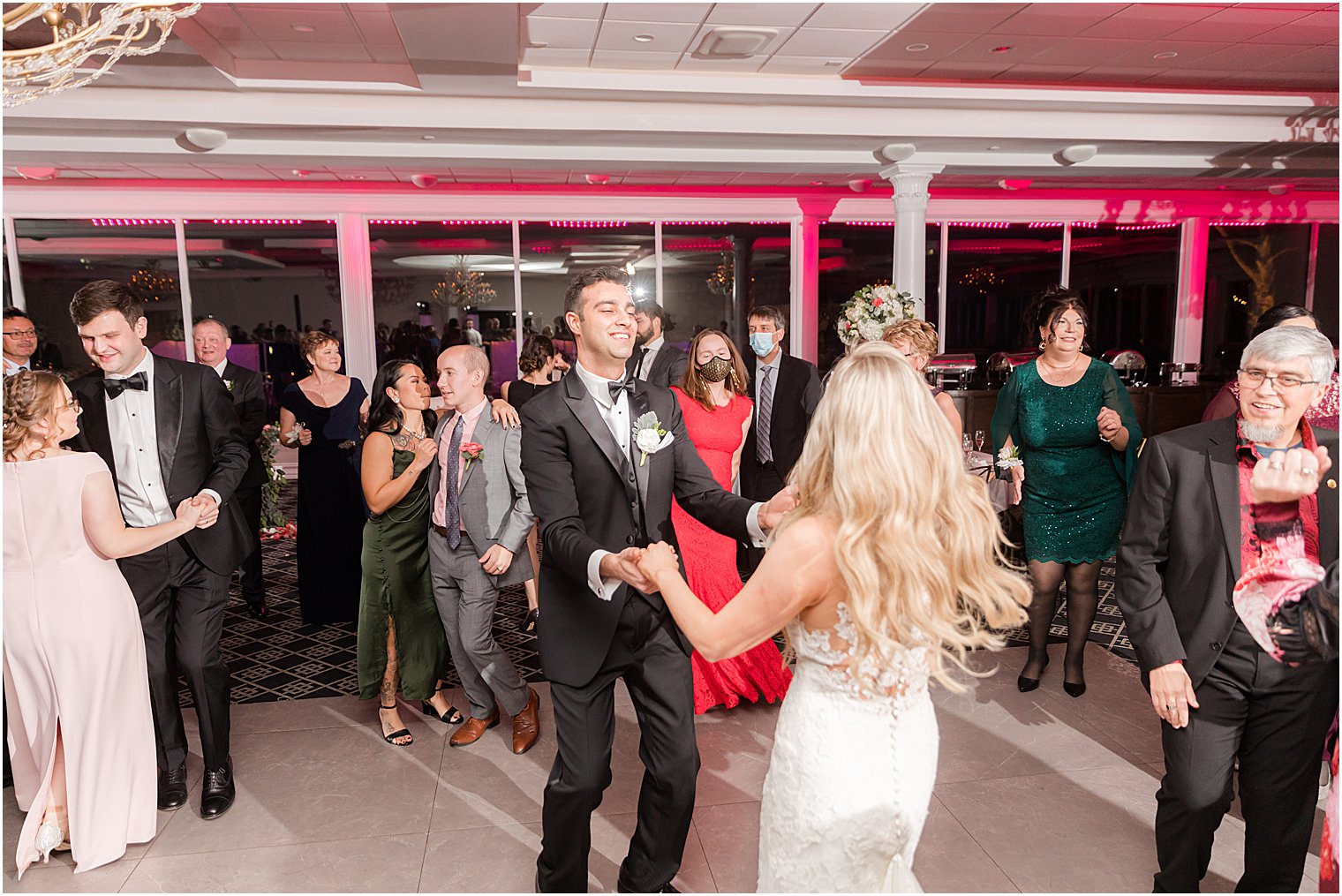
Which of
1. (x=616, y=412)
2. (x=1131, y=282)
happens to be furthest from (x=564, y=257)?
(x=616, y=412)

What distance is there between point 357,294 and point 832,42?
6.34 m

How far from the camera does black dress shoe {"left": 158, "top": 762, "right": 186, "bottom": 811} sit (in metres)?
3.00

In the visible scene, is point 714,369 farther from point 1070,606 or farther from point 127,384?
point 127,384

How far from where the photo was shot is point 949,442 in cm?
163

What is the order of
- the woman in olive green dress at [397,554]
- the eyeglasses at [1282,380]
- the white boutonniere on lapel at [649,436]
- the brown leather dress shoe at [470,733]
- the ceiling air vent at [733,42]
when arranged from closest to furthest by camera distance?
the eyeglasses at [1282,380] → the white boutonniere on lapel at [649,436] → the woman in olive green dress at [397,554] → the brown leather dress shoe at [470,733] → the ceiling air vent at [733,42]

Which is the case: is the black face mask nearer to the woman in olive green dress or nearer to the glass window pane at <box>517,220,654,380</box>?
the woman in olive green dress

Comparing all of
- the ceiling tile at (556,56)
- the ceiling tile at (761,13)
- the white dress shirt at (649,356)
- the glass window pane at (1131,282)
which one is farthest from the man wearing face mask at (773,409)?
the glass window pane at (1131,282)

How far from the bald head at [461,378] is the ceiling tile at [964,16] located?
3376mm

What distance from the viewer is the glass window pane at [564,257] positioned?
10250 mm

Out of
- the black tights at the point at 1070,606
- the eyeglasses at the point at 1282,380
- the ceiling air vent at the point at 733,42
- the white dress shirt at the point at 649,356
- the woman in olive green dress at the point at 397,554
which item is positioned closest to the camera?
the eyeglasses at the point at 1282,380

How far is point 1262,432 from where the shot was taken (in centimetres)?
206

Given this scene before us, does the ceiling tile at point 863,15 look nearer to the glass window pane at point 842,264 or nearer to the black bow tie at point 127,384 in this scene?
the black bow tie at point 127,384

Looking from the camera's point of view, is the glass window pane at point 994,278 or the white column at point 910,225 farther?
the glass window pane at point 994,278

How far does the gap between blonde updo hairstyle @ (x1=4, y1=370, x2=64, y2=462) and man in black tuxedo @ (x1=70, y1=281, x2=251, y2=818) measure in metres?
0.40
